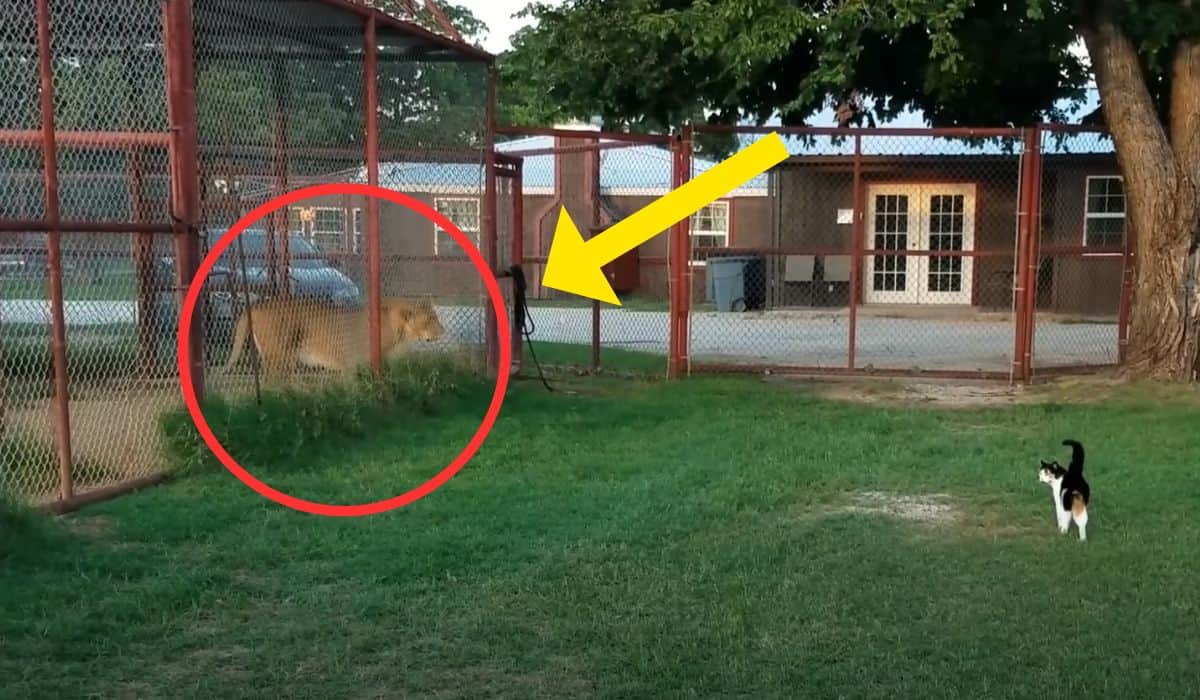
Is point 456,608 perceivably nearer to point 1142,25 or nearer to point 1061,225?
point 1142,25

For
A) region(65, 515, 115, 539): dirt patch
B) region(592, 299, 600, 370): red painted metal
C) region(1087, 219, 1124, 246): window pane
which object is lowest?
region(65, 515, 115, 539): dirt patch

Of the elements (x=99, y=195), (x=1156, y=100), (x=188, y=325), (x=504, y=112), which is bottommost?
(x=188, y=325)

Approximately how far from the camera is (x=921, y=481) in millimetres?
7238

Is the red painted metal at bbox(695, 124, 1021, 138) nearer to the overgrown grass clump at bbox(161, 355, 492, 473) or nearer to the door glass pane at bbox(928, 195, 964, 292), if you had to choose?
the overgrown grass clump at bbox(161, 355, 492, 473)

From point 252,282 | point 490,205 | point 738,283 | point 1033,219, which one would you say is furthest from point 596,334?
point 738,283

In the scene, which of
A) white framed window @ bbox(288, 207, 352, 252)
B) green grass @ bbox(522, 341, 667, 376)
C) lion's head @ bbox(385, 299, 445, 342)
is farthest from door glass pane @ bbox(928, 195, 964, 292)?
white framed window @ bbox(288, 207, 352, 252)

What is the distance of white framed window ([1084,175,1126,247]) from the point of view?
70.8ft

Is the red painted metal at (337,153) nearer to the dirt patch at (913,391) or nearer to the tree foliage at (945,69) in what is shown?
the tree foliage at (945,69)

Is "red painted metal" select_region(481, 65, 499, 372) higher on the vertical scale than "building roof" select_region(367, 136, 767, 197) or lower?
lower

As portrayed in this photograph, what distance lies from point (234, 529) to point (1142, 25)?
883 centimetres

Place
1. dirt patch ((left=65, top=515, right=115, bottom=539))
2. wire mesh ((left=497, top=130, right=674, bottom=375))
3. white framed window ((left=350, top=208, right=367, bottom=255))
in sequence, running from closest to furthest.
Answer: dirt patch ((left=65, top=515, right=115, bottom=539)) → white framed window ((left=350, top=208, right=367, bottom=255)) → wire mesh ((left=497, top=130, right=674, bottom=375))

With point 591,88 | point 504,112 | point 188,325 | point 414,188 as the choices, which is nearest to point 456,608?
point 188,325

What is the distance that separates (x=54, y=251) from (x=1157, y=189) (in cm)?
931

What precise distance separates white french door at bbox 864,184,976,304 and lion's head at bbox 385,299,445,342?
45.1 feet
